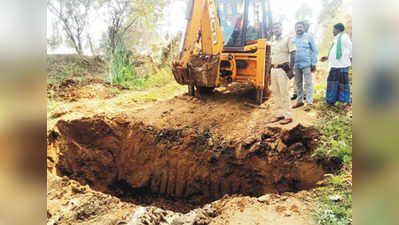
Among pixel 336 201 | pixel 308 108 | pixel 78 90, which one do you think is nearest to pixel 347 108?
pixel 308 108

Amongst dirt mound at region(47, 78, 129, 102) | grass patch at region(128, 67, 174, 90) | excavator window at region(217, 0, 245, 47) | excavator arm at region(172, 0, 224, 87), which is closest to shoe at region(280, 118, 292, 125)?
excavator arm at region(172, 0, 224, 87)

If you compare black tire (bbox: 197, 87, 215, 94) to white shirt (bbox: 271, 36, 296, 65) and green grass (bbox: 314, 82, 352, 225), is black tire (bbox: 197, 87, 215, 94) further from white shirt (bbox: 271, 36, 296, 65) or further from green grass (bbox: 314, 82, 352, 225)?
green grass (bbox: 314, 82, 352, 225)

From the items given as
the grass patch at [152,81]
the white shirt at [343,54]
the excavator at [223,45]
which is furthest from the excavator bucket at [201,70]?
the grass patch at [152,81]

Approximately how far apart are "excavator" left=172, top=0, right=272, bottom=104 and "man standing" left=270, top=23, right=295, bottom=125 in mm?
675

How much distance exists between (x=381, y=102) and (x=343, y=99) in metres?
3.04

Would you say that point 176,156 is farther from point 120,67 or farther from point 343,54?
point 120,67

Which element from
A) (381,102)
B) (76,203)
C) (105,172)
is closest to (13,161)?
(381,102)

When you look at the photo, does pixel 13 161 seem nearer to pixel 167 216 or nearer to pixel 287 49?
pixel 167 216

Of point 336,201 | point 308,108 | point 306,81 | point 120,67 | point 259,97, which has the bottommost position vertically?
point 336,201

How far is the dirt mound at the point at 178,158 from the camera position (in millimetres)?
3010

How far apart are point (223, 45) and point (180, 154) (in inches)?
85.3

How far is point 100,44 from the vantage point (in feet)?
25.3

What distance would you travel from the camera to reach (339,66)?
9.91 ft

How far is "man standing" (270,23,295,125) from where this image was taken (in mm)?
3234
